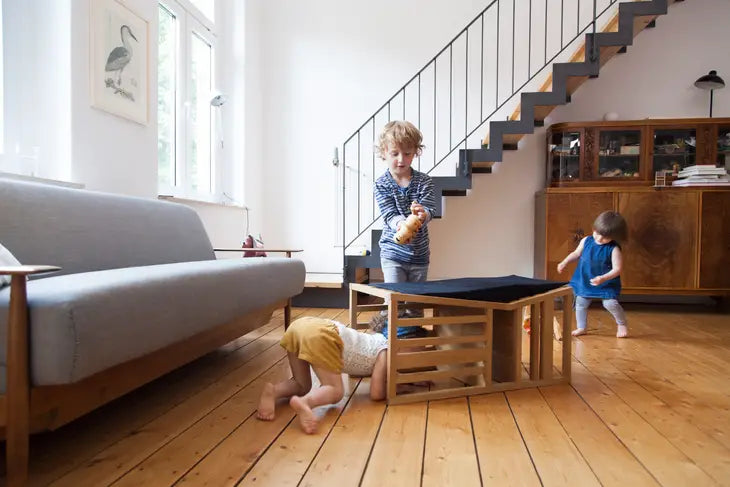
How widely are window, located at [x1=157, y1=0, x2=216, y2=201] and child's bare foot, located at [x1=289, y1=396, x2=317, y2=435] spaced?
107 inches

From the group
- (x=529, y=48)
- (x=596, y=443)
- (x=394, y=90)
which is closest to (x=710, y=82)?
(x=529, y=48)

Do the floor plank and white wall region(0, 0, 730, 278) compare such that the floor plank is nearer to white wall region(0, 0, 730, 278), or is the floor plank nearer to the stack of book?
Answer: white wall region(0, 0, 730, 278)

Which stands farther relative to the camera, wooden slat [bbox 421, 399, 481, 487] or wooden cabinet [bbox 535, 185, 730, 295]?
wooden cabinet [bbox 535, 185, 730, 295]

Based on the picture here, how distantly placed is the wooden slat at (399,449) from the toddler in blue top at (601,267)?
203cm

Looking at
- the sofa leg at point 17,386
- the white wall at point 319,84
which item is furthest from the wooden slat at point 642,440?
the white wall at point 319,84

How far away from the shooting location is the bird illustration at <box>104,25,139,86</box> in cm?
313

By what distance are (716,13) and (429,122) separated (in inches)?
106

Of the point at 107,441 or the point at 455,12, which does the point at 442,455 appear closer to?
the point at 107,441

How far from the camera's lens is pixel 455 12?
16.9 ft

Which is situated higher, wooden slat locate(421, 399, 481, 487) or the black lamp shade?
the black lamp shade

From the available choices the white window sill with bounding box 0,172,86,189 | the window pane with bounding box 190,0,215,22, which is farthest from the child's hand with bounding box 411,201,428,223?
the window pane with bounding box 190,0,215,22

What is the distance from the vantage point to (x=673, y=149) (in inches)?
183

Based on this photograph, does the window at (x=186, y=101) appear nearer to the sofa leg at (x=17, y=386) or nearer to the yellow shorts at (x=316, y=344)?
the yellow shorts at (x=316, y=344)

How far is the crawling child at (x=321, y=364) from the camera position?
71.8 inches
